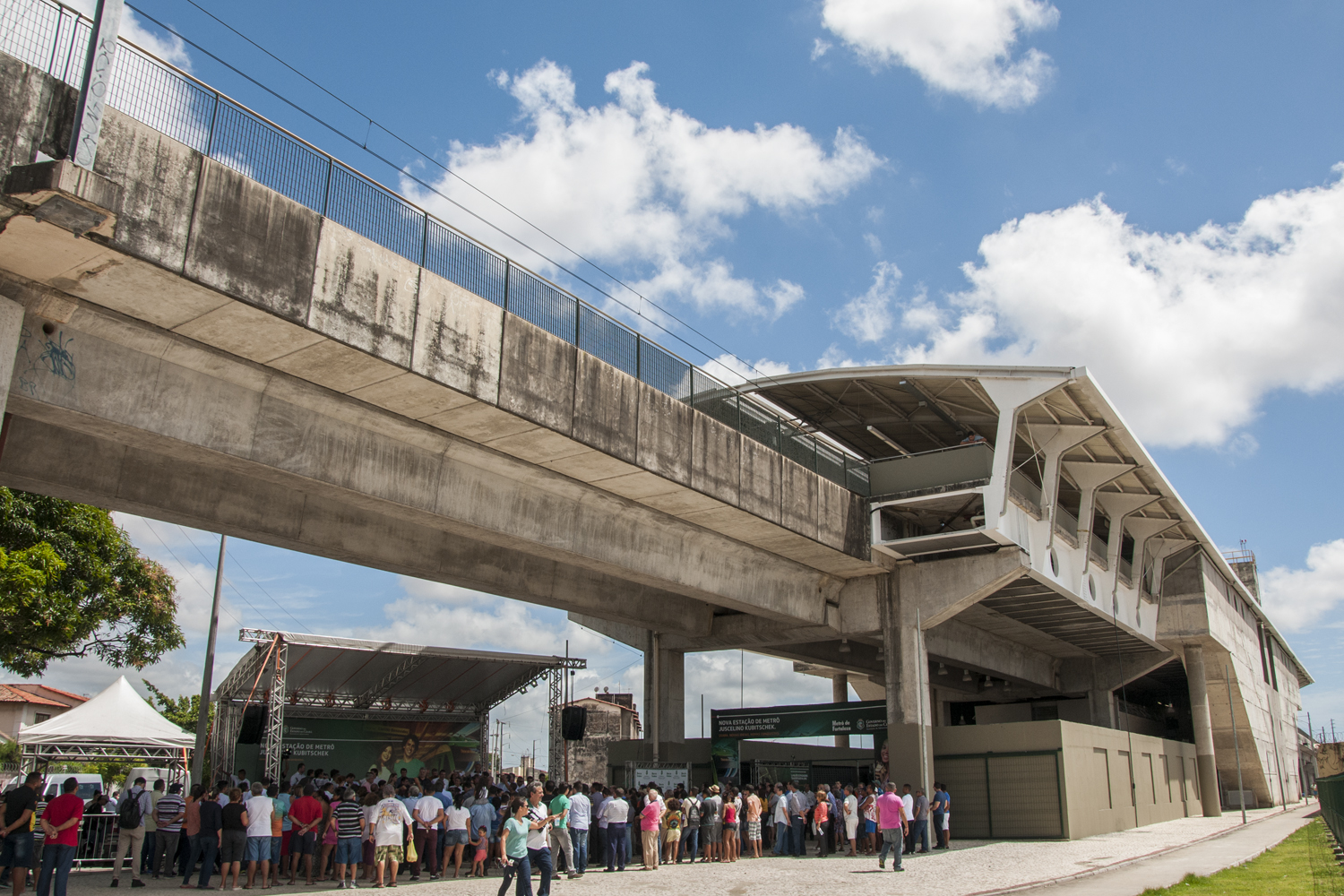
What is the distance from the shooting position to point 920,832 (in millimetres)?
21734

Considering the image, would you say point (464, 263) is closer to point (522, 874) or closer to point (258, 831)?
point (522, 874)

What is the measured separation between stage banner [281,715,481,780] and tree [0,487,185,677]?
733 cm

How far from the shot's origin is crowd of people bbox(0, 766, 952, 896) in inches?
444

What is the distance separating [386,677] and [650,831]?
15.4m

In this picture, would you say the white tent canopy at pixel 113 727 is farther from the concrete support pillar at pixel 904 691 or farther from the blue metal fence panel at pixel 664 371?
the concrete support pillar at pixel 904 691

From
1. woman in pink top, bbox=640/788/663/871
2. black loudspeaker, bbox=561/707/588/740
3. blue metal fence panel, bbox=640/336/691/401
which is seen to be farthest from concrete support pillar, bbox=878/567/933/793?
blue metal fence panel, bbox=640/336/691/401

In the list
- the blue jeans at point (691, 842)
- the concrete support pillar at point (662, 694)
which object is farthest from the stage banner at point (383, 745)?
the blue jeans at point (691, 842)

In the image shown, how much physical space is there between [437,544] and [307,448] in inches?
204

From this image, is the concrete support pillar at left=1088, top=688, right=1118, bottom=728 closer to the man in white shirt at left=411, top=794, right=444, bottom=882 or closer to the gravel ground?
the gravel ground

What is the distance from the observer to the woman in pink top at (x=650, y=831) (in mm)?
18219

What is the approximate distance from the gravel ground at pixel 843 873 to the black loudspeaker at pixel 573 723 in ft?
25.6

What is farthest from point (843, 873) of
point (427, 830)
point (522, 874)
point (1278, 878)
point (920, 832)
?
point (522, 874)

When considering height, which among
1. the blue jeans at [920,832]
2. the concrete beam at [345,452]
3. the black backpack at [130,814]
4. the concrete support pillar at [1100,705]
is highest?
the concrete beam at [345,452]

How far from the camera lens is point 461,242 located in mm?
14156
